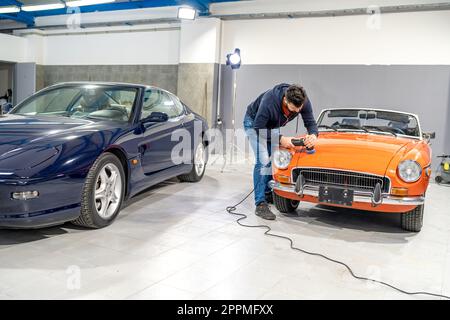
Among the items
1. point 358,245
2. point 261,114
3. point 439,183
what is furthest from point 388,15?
point 358,245

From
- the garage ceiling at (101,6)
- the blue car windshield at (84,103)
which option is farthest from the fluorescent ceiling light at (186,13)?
the blue car windshield at (84,103)

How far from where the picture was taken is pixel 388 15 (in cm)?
768

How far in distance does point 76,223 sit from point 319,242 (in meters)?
1.91

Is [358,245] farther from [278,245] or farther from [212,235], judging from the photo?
[212,235]

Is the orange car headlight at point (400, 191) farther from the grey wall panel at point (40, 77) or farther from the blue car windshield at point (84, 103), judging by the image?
the grey wall panel at point (40, 77)

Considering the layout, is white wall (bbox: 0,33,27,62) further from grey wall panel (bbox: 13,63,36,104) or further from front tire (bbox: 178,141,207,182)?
front tire (bbox: 178,141,207,182)

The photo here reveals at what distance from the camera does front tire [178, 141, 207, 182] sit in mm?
5500

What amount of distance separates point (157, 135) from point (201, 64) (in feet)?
17.3

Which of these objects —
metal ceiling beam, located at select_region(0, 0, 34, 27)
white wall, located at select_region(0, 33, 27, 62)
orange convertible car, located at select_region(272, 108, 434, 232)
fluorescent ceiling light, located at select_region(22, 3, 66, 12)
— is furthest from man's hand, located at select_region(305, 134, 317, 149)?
white wall, located at select_region(0, 33, 27, 62)

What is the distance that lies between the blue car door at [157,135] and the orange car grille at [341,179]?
1354mm

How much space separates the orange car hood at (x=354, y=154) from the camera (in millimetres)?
3520

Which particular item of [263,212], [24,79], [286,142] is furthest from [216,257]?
[24,79]

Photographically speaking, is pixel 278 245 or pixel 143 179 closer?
pixel 278 245

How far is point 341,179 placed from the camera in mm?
3627
